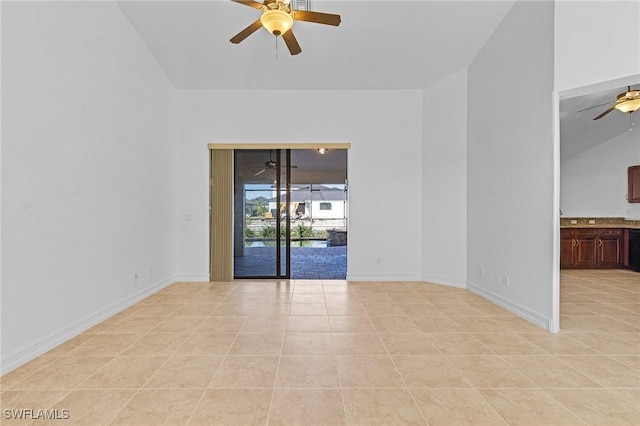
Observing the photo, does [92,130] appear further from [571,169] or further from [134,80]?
[571,169]

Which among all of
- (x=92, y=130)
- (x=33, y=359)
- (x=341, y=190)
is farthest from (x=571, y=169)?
(x=33, y=359)

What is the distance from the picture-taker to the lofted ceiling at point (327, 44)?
3.58 meters

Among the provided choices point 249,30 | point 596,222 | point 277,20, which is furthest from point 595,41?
point 596,222

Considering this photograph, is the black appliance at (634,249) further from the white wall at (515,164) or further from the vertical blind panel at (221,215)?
the vertical blind panel at (221,215)

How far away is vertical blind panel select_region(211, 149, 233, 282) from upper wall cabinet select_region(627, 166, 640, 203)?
25.7ft

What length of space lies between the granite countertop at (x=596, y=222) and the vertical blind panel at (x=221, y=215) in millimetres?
6558

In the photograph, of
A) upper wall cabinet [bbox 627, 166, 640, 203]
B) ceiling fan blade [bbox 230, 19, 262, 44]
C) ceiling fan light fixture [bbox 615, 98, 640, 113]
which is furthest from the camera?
upper wall cabinet [bbox 627, 166, 640, 203]

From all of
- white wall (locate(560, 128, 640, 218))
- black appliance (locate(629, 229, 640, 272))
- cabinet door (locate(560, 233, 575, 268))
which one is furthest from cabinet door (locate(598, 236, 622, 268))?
white wall (locate(560, 128, 640, 218))

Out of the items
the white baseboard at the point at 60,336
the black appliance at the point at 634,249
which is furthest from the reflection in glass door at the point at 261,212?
the black appliance at the point at 634,249

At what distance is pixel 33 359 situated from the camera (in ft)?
8.00

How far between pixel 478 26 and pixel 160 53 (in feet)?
14.2

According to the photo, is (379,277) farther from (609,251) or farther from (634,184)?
(634,184)

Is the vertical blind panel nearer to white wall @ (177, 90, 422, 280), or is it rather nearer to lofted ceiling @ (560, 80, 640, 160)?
white wall @ (177, 90, 422, 280)

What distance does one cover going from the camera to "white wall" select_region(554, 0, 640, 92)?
2.60m
